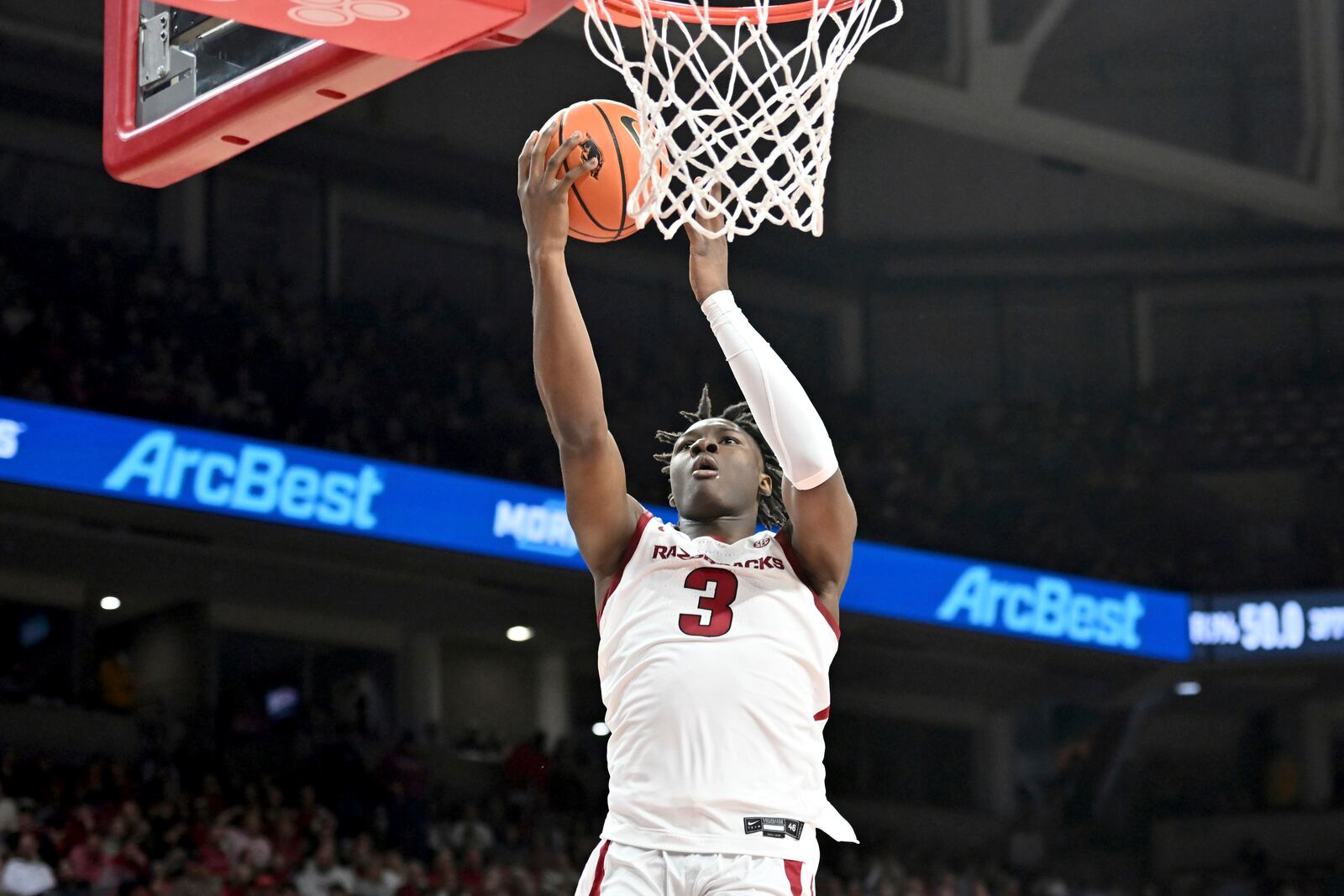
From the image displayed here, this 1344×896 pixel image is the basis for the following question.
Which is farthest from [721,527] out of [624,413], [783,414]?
[624,413]

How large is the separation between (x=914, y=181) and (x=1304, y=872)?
8.66 meters

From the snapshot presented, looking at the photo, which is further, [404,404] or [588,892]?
[404,404]

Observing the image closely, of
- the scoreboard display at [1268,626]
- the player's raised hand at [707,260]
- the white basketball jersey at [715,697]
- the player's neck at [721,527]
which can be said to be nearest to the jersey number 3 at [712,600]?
the white basketball jersey at [715,697]

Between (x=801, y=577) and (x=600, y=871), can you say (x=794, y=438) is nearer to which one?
(x=801, y=577)

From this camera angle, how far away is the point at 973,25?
1295cm

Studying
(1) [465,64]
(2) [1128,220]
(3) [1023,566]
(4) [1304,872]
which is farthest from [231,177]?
(4) [1304,872]

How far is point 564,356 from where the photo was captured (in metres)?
3.29

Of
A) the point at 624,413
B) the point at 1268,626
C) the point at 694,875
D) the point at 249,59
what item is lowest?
the point at 694,875

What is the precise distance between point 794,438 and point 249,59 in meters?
1.25

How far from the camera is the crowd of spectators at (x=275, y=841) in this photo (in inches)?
373

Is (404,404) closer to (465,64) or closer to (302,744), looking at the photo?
(302,744)


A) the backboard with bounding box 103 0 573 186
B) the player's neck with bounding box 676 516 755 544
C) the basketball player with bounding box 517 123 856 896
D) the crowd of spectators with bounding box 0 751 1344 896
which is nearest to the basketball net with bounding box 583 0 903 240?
the basketball player with bounding box 517 123 856 896

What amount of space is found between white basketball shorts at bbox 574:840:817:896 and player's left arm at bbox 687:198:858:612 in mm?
533

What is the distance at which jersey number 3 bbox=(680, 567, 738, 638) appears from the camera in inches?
130
